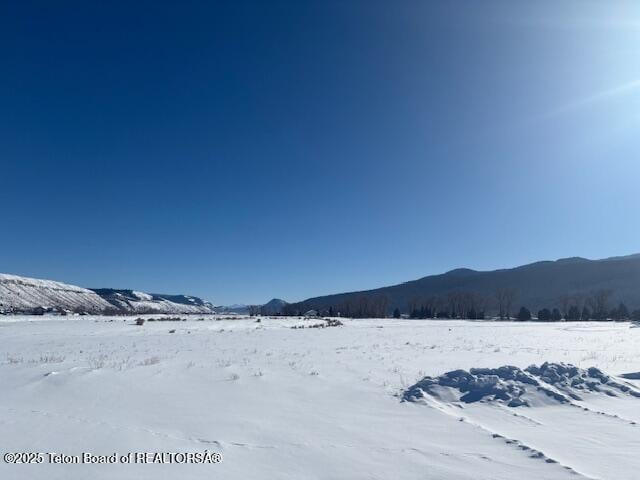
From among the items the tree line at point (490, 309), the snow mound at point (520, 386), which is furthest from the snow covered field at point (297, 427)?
the tree line at point (490, 309)

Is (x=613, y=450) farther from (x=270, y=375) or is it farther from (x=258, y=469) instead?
(x=270, y=375)

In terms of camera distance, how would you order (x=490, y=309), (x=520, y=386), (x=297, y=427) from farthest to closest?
1. (x=490, y=309)
2. (x=520, y=386)
3. (x=297, y=427)

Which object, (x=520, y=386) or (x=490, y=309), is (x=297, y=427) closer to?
(x=520, y=386)

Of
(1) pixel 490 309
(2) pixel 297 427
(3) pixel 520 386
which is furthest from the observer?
(1) pixel 490 309

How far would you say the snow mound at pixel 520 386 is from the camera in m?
9.52

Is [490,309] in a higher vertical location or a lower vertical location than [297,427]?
higher

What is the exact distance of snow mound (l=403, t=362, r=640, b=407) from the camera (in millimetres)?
9523

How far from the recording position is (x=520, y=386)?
33.1 ft

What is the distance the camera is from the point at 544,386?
10.1m

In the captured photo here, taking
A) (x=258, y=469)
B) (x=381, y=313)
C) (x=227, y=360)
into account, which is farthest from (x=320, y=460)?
(x=381, y=313)

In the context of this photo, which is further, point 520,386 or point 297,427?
point 520,386

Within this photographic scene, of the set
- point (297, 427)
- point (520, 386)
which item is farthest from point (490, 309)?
point (297, 427)

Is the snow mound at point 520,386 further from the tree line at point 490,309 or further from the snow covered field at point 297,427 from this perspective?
the tree line at point 490,309

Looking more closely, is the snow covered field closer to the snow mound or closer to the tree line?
the snow mound
